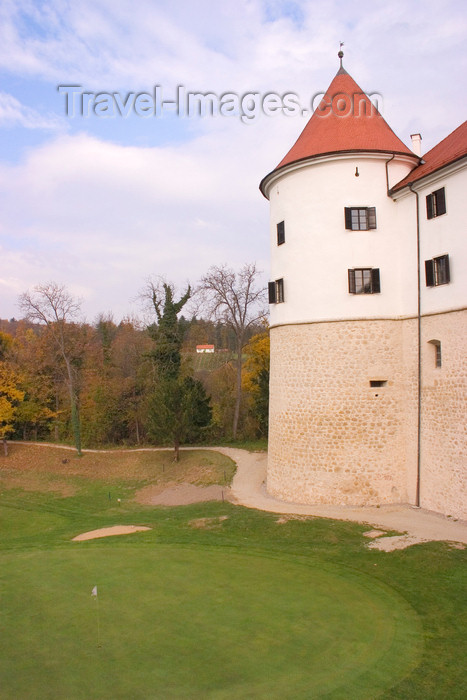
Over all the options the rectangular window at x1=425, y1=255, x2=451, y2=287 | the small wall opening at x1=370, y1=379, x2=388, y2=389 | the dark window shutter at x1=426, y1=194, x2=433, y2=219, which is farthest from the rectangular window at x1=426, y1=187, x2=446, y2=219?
the small wall opening at x1=370, y1=379, x2=388, y2=389

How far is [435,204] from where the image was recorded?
17.0 meters

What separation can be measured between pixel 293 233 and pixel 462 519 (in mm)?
11058

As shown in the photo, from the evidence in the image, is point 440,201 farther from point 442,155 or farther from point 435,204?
point 442,155

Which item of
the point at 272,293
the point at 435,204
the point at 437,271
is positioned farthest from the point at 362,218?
the point at 272,293

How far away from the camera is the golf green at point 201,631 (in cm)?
679

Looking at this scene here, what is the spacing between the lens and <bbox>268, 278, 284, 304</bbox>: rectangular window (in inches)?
798

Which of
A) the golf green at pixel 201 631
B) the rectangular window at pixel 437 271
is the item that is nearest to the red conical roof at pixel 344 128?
the rectangular window at pixel 437 271

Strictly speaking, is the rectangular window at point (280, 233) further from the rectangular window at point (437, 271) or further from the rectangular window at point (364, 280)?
the rectangular window at point (437, 271)

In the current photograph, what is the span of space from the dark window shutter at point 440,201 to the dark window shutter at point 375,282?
273cm

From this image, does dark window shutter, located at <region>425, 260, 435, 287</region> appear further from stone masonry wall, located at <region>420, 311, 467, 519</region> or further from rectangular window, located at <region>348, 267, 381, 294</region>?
rectangular window, located at <region>348, 267, 381, 294</region>

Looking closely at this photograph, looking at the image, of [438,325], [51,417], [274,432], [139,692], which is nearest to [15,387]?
[51,417]

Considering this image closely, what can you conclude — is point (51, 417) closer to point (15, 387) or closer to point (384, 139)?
point (15, 387)

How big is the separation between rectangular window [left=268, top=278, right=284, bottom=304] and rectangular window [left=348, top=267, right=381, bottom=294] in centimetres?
283

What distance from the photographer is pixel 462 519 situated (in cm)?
1585
